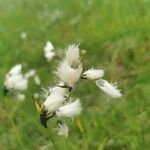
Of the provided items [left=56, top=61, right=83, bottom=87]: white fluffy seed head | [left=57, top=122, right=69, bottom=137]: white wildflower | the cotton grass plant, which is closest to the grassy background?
[left=57, top=122, right=69, bottom=137]: white wildflower

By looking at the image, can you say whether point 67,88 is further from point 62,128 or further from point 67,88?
point 62,128

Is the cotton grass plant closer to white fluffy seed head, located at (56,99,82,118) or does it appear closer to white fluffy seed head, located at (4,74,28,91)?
white fluffy seed head, located at (56,99,82,118)

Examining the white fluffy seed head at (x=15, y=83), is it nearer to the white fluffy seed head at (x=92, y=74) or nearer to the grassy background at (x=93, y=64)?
the grassy background at (x=93, y=64)

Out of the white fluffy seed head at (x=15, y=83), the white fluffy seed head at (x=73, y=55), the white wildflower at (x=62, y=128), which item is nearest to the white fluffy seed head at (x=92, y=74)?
the white fluffy seed head at (x=73, y=55)

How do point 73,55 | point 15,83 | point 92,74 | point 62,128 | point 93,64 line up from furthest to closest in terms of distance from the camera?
point 93,64
point 15,83
point 62,128
point 92,74
point 73,55

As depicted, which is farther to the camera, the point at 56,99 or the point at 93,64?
the point at 93,64

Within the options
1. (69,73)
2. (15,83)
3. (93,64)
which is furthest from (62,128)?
(93,64)

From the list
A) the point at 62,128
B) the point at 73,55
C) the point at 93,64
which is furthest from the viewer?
→ the point at 93,64
